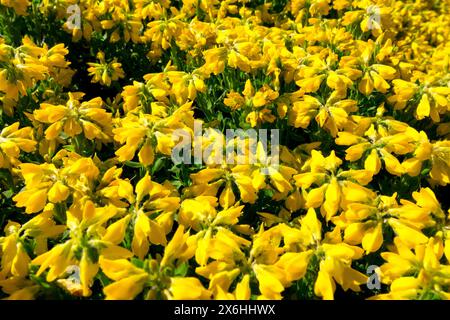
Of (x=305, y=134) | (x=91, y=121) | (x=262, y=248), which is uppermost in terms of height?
(x=91, y=121)

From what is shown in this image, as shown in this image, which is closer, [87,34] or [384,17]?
[384,17]

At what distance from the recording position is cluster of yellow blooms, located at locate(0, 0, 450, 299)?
145 cm

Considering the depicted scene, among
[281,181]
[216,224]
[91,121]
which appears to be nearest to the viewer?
[216,224]

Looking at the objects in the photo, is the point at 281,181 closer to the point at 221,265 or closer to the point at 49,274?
the point at 221,265

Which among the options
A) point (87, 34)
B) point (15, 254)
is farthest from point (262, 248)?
point (87, 34)

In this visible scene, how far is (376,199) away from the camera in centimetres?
172

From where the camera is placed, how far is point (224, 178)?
195 centimetres

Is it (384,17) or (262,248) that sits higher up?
(384,17)

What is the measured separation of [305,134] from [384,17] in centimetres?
115

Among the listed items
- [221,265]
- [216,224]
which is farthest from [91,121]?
[221,265]

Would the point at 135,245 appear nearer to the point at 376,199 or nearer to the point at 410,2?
the point at 376,199

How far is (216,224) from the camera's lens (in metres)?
1.62

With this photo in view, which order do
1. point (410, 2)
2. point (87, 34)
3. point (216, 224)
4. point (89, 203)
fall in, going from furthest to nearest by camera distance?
point (410, 2) → point (87, 34) → point (216, 224) → point (89, 203)

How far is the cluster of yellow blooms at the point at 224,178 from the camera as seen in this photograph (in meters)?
1.45
